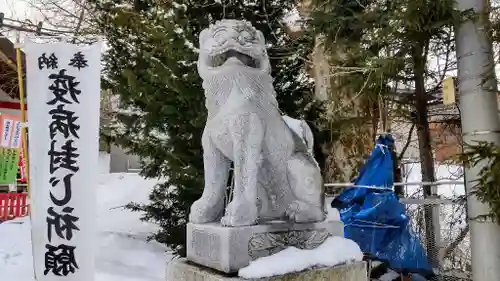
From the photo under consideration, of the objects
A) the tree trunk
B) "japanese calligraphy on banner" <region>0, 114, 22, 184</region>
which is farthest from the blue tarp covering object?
"japanese calligraphy on banner" <region>0, 114, 22, 184</region>

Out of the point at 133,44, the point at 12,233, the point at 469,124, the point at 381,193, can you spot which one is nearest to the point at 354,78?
the point at 469,124

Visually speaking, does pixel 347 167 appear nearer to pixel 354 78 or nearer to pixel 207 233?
pixel 354 78

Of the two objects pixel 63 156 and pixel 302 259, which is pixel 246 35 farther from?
Answer: pixel 63 156

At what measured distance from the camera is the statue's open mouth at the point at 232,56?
2.37 meters

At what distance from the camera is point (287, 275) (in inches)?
86.3

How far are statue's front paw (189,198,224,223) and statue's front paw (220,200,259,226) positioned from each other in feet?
0.63

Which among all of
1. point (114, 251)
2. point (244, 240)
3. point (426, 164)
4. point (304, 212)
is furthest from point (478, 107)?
point (114, 251)

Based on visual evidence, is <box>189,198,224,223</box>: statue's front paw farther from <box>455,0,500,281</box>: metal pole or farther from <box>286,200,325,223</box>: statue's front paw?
<box>455,0,500,281</box>: metal pole

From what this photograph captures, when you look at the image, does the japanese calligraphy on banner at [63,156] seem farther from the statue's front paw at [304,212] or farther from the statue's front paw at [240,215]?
the statue's front paw at [304,212]

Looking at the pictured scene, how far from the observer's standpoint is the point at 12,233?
6.26 meters

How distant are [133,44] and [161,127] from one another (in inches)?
45.8

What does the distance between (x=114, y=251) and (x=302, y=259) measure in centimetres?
414

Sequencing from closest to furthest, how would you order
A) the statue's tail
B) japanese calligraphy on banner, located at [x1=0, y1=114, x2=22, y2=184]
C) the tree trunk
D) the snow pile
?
the snow pile, the statue's tail, the tree trunk, japanese calligraphy on banner, located at [x1=0, y1=114, x2=22, y2=184]

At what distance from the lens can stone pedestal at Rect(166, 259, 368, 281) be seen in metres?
2.19
